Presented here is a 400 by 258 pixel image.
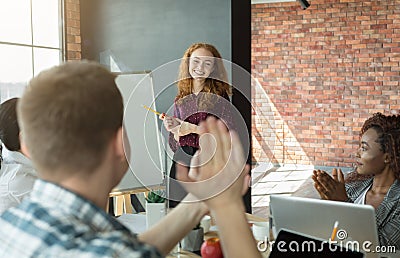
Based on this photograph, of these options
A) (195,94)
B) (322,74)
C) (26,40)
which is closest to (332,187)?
(195,94)

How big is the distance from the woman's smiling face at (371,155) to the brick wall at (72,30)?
311 centimetres

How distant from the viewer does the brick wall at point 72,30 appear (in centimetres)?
482

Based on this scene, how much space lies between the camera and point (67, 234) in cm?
77

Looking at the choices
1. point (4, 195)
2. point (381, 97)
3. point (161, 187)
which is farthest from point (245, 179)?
point (381, 97)

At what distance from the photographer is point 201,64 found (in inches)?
112

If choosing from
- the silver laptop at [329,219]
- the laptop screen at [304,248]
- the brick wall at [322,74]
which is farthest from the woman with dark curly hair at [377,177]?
the brick wall at [322,74]

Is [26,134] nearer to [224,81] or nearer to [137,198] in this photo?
[224,81]

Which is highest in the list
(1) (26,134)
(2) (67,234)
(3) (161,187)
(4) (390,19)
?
(4) (390,19)

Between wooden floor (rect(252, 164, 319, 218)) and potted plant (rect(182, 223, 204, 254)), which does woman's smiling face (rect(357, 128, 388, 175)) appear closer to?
potted plant (rect(182, 223, 204, 254))

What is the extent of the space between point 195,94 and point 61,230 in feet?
6.53

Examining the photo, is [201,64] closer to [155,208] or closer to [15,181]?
[155,208]

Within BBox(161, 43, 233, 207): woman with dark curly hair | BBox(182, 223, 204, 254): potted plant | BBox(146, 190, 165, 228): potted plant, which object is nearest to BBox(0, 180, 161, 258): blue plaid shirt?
BBox(182, 223, 204, 254): potted plant

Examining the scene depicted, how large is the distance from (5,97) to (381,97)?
17.7 feet

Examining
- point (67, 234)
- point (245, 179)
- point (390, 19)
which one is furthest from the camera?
point (390, 19)
